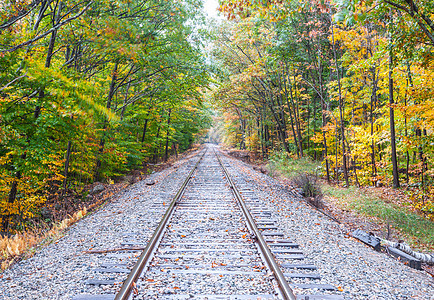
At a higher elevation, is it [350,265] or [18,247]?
[18,247]

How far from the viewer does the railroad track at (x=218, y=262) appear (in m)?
3.35

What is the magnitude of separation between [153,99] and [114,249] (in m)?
13.1

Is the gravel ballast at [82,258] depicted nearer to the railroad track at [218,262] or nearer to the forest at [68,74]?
the railroad track at [218,262]

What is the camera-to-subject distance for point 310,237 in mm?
5504

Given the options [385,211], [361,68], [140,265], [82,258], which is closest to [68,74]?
[82,258]

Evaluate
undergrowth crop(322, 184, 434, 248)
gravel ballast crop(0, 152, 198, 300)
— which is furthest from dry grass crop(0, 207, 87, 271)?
undergrowth crop(322, 184, 434, 248)

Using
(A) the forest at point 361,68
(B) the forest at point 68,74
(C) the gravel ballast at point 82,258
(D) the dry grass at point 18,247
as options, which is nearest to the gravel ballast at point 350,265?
(C) the gravel ballast at point 82,258

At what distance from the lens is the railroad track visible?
335 cm

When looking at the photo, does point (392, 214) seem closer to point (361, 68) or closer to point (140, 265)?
point (361, 68)

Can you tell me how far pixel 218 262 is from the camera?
13.7ft

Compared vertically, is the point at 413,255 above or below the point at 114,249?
below

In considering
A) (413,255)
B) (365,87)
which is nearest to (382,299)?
(413,255)

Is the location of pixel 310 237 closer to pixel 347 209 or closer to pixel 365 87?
pixel 347 209

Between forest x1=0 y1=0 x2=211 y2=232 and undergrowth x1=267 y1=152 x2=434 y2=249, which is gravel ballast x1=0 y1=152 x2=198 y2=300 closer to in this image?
forest x1=0 y1=0 x2=211 y2=232
